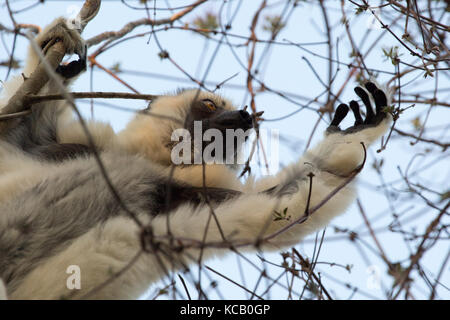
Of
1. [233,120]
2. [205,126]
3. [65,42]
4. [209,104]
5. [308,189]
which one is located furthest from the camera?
[209,104]

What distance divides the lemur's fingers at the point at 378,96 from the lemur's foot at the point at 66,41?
2.31 m

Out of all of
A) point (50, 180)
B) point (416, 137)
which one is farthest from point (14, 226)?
point (416, 137)

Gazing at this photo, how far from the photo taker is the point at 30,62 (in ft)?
14.7

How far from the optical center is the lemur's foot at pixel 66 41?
13.8 ft

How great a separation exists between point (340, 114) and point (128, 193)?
5.88 feet

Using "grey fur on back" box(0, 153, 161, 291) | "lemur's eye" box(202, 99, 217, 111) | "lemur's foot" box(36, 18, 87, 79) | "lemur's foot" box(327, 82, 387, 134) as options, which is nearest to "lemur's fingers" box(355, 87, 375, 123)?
"lemur's foot" box(327, 82, 387, 134)

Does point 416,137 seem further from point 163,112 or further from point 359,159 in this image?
point 163,112

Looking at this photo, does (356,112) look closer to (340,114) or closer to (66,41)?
(340,114)

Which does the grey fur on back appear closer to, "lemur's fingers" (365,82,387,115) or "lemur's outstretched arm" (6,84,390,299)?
"lemur's outstretched arm" (6,84,390,299)

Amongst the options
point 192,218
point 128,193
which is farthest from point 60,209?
point 192,218

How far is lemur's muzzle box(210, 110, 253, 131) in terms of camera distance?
4.54 m

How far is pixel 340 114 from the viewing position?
435 cm

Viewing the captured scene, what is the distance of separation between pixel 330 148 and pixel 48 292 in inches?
91.3
